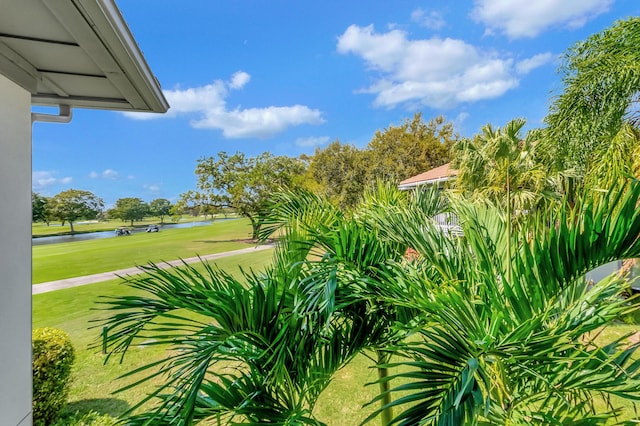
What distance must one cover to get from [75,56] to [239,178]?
1643cm

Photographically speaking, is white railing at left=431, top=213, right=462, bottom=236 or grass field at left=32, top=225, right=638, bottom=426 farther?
grass field at left=32, top=225, right=638, bottom=426

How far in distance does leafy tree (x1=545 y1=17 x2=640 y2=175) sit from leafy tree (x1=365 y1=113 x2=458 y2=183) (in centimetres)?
1185

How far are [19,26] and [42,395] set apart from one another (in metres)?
3.02

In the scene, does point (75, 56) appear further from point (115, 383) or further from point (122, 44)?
point (115, 383)

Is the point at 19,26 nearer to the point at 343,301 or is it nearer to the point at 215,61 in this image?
the point at 343,301

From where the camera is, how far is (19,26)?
1246 millimetres

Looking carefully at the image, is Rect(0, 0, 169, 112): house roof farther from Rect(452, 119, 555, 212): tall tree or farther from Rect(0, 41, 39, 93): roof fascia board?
Rect(452, 119, 555, 212): tall tree

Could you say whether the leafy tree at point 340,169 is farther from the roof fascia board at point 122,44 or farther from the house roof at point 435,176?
the roof fascia board at point 122,44

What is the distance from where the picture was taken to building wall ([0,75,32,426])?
1.56 m

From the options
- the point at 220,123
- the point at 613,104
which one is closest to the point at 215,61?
the point at 220,123

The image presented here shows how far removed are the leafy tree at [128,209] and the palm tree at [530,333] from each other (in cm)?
1256

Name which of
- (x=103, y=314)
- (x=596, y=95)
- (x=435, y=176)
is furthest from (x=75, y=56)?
(x=435, y=176)

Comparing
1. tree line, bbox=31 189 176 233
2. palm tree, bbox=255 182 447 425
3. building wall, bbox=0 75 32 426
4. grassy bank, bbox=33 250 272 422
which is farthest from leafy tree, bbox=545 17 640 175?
tree line, bbox=31 189 176 233

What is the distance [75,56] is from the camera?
147 cm
